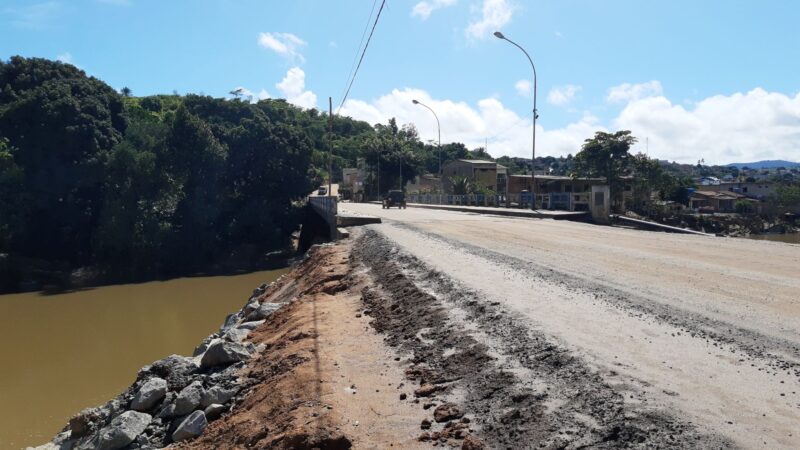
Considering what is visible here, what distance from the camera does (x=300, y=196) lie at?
164 ft

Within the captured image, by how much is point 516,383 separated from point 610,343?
1412 mm

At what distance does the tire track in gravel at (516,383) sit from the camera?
14.7ft

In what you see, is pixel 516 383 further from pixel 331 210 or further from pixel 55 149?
pixel 55 149

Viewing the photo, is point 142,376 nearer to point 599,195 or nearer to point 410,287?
point 410,287

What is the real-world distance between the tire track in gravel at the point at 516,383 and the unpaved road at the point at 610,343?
0.05 ft

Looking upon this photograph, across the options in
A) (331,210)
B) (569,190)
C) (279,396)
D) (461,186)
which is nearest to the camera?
(279,396)

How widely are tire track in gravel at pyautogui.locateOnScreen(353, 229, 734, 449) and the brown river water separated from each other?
9.02m

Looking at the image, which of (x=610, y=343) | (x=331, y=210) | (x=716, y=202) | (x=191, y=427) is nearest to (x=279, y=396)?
(x=191, y=427)

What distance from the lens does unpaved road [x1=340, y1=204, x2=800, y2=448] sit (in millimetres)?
4602

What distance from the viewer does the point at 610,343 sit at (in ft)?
21.4

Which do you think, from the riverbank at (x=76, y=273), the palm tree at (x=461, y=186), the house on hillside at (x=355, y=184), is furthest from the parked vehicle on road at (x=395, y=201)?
the house on hillside at (x=355, y=184)

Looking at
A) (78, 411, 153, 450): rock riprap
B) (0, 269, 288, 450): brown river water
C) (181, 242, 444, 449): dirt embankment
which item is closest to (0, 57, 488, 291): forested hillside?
(0, 269, 288, 450): brown river water

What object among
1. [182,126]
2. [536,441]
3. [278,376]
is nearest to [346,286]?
[278,376]

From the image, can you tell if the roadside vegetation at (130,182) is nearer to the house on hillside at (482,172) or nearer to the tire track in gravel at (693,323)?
the house on hillside at (482,172)
